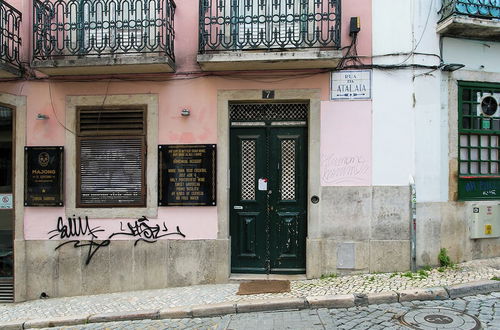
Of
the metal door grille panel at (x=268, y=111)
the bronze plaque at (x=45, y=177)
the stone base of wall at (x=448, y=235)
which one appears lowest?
the stone base of wall at (x=448, y=235)

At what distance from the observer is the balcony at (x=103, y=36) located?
20.0ft

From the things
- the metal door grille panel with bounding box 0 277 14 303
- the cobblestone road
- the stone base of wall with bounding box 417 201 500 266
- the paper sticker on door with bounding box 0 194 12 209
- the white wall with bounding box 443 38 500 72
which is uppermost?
the white wall with bounding box 443 38 500 72

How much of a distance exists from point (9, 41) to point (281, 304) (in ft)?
21.4

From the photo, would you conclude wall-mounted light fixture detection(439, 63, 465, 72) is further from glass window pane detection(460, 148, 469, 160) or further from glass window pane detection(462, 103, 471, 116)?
glass window pane detection(460, 148, 469, 160)

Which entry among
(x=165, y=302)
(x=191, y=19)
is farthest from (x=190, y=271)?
(x=191, y=19)

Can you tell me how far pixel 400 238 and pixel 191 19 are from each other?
5.28 metres

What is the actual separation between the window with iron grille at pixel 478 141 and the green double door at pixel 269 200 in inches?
111

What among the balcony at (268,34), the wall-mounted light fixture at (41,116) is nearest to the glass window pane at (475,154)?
the balcony at (268,34)

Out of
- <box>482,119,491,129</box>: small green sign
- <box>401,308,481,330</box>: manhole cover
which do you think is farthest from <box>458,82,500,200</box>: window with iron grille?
<box>401,308,481,330</box>: manhole cover

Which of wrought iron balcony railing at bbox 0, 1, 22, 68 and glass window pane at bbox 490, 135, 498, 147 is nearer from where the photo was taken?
wrought iron balcony railing at bbox 0, 1, 22, 68

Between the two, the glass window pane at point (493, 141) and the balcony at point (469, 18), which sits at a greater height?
the balcony at point (469, 18)

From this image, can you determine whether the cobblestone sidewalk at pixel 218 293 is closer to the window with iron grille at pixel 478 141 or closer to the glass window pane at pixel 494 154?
the window with iron grille at pixel 478 141

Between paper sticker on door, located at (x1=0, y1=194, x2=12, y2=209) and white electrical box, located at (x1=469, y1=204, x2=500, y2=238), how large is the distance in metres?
8.33

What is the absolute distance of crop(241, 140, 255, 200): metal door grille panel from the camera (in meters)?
6.66
